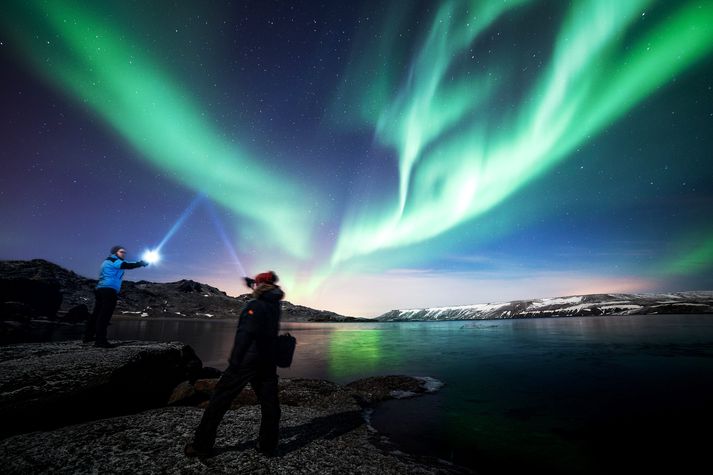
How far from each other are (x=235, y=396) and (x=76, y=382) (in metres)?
6.47

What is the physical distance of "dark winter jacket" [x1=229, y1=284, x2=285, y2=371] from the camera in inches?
267

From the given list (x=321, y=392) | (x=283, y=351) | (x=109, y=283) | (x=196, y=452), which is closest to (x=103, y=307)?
(x=109, y=283)

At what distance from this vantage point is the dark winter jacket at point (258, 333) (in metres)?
6.79

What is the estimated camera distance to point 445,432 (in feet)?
39.2

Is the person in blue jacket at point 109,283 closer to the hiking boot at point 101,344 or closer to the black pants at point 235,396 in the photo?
the hiking boot at point 101,344

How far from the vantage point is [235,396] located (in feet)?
21.1

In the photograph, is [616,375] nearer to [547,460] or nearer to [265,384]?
[547,460]

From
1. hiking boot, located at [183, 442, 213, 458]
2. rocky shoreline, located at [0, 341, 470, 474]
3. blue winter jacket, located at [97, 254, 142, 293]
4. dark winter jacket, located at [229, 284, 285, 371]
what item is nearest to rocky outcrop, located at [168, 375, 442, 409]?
rocky shoreline, located at [0, 341, 470, 474]

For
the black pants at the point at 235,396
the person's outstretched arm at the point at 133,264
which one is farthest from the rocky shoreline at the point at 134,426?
the person's outstretched arm at the point at 133,264

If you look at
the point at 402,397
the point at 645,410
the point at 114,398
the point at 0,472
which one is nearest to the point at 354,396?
the point at 402,397

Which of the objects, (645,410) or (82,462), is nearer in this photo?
(82,462)

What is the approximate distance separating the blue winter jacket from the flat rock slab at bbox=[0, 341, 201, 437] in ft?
8.14

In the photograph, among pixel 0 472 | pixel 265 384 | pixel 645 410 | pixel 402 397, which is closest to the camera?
pixel 0 472

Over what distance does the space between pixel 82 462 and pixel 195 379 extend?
10.4 m
